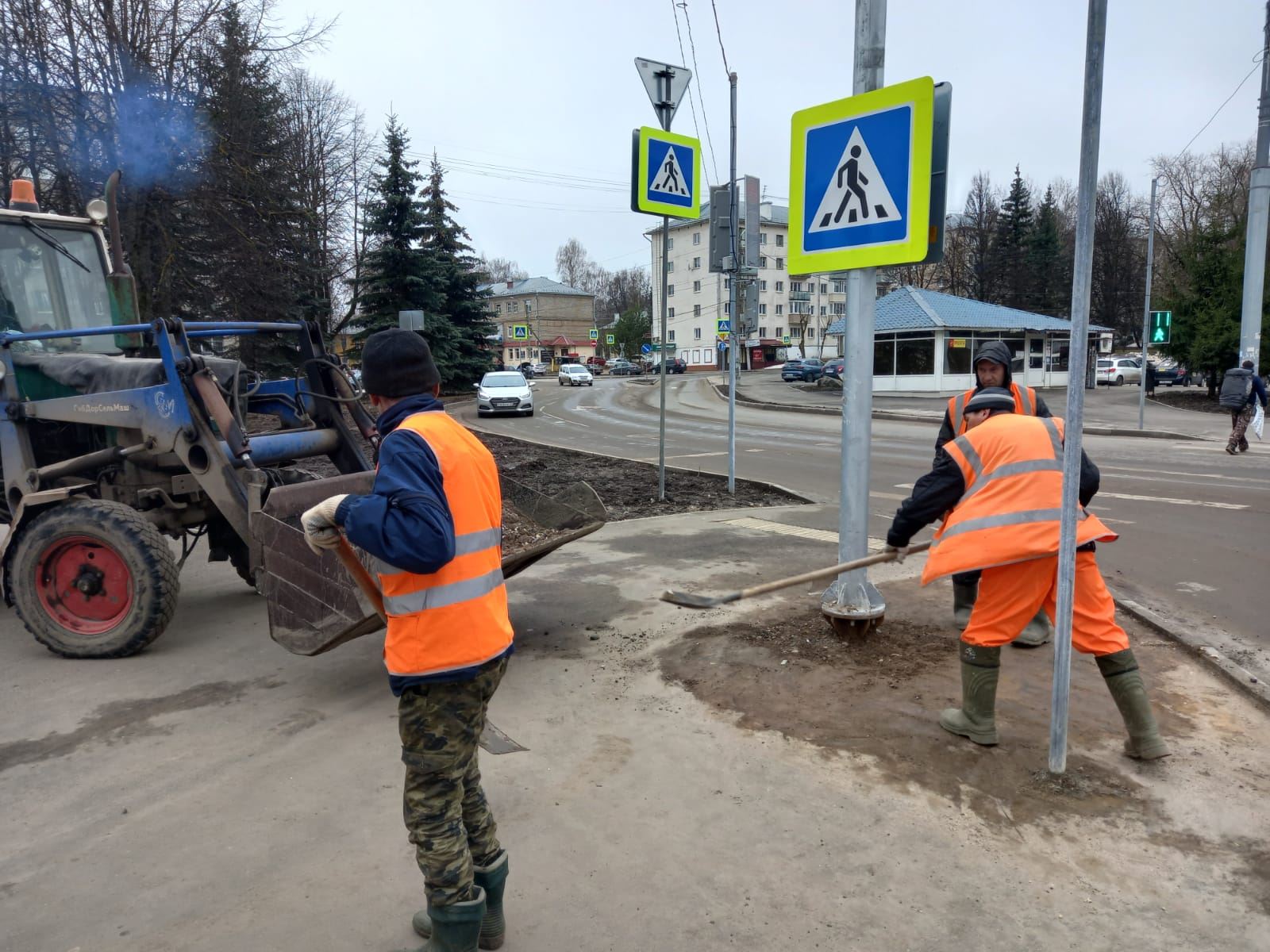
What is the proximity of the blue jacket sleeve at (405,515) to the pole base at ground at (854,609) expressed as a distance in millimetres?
3138

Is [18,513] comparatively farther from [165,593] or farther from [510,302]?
[510,302]

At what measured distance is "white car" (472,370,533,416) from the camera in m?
27.5

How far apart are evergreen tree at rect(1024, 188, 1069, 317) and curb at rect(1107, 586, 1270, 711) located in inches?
2423

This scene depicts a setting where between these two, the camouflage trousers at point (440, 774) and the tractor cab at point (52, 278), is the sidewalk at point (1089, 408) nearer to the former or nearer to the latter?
the tractor cab at point (52, 278)

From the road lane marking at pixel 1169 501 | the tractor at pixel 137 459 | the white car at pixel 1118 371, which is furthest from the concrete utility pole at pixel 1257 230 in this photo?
the white car at pixel 1118 371

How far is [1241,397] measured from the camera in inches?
601

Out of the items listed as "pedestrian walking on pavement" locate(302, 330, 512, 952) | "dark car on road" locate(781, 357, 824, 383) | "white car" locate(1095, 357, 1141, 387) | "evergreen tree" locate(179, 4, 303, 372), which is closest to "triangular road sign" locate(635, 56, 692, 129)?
"pedestrian walking on pavement" locate(302, 330, 512, 952)

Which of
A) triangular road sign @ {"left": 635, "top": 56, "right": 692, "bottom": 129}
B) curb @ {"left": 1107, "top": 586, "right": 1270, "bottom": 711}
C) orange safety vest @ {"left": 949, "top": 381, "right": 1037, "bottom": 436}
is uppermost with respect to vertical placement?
triangular road sign @ {"left": 635, "top": 56, "right": 692, "bottom": 129}

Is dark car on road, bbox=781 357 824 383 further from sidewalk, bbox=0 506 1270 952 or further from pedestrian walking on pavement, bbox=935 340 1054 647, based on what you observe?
sidewalk, bbox=0 506 1270 952

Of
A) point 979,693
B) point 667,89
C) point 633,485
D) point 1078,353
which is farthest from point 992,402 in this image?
point 633,485

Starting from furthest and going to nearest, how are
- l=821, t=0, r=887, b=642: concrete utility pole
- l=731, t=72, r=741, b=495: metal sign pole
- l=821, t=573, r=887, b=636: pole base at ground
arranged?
1. l=731, t=72, r=741, b=495: metal sign pole
2. l=821, t=573, r=887, b=636: pole base at ground
3. l=821, t=0, r=887, b=642: concrete utility pole

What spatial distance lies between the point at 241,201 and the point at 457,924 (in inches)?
685

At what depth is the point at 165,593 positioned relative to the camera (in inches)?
201

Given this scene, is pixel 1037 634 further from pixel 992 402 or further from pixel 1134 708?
pixel 992 402
